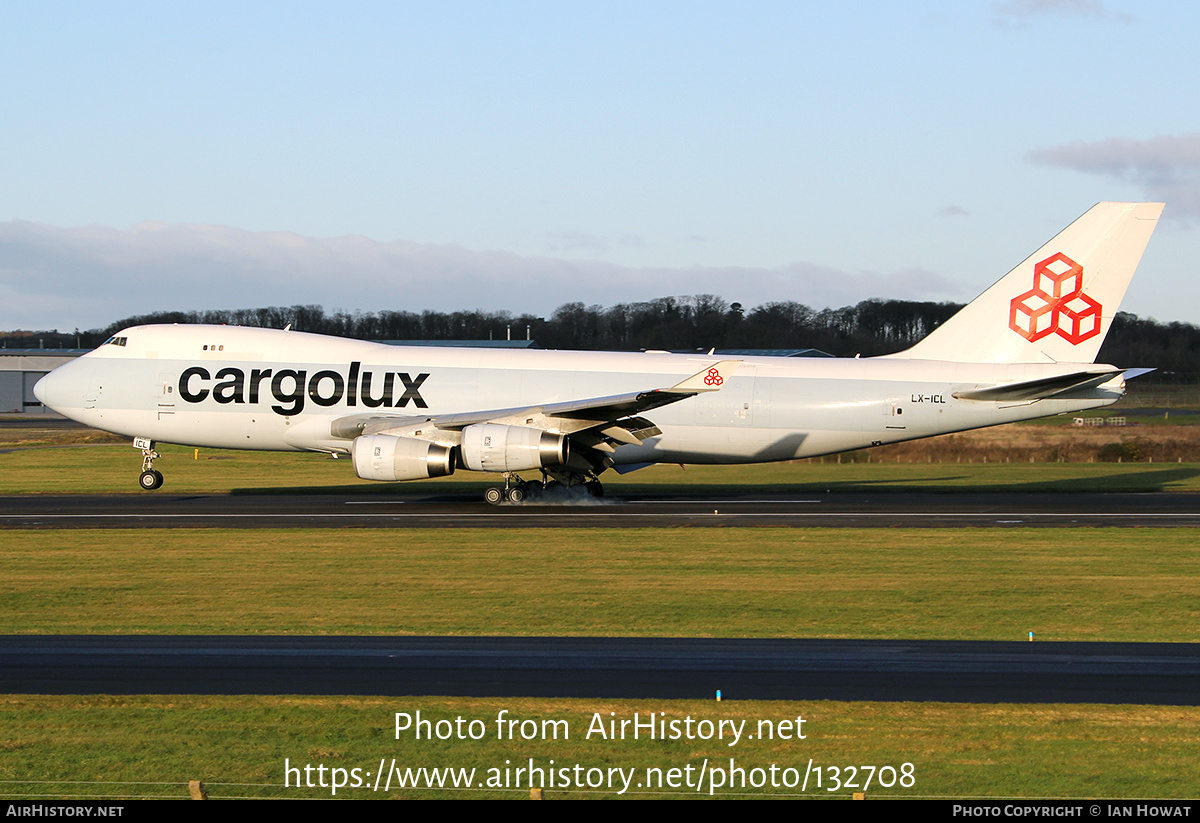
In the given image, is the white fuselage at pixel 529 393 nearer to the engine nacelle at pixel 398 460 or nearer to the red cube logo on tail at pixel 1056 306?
the red cube logo on tail at pixel 1056 306

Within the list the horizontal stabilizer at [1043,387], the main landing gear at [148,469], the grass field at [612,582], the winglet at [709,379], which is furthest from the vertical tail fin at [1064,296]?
the main landing gear at [148,469]

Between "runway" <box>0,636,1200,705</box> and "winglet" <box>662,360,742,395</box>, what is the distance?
16764mm

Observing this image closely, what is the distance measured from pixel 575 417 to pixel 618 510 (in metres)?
3.05

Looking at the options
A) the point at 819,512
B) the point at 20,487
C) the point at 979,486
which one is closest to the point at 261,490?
the point at 20,487

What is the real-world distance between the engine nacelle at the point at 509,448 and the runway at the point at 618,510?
4.56ft

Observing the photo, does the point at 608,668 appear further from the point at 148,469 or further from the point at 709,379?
the point at 148,469

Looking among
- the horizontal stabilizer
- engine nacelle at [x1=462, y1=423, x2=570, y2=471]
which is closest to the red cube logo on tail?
the horizontal stabilizer

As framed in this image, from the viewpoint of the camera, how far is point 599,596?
18.2 m

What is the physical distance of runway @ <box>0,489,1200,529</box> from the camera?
28.5 metres

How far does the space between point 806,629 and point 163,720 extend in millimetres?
8647

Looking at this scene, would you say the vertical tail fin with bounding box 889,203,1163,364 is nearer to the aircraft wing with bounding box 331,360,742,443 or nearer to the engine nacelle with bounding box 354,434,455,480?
the aircraft wing with bounding box 331,360,742,443

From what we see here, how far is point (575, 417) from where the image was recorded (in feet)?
107

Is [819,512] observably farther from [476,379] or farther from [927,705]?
[927,705]

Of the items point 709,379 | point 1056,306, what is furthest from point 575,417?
point 1056,306
